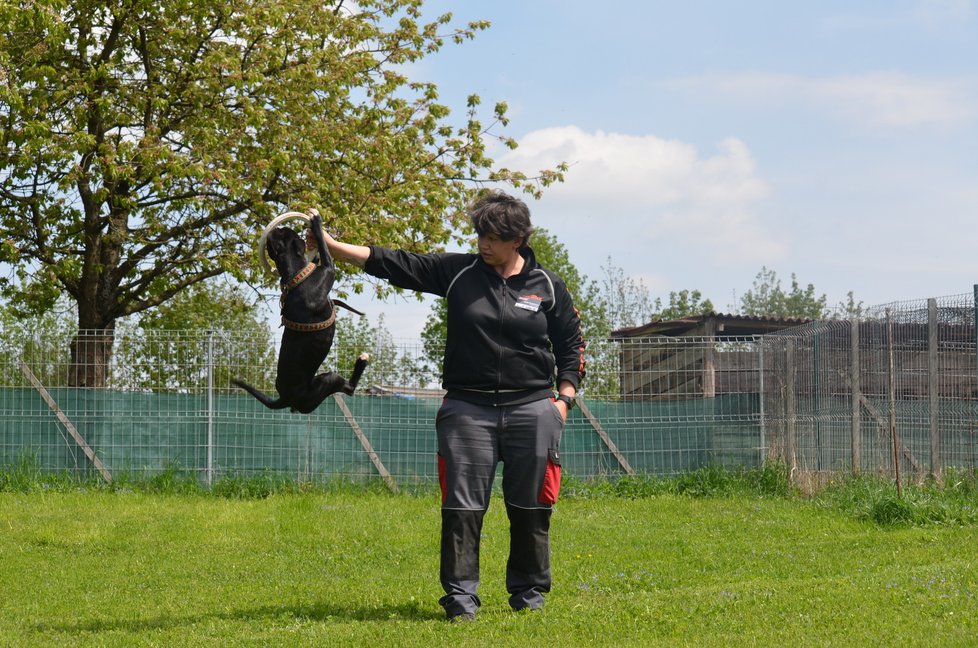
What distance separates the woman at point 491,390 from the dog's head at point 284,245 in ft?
0.93

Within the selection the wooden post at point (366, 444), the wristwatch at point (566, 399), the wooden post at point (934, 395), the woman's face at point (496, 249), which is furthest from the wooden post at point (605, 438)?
the woman's face at point (496, 249)

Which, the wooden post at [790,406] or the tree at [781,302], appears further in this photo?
the tree at [781,302]

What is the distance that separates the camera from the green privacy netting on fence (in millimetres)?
13422

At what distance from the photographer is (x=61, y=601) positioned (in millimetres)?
7285

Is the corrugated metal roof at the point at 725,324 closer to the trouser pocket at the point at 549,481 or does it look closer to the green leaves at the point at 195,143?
the green leaves at the point at 195,143

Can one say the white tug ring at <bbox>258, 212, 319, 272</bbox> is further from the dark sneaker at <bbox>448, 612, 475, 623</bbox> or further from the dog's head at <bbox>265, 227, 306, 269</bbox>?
the dark sneaker at <bbox>448, 612, 475, 623</bbox>

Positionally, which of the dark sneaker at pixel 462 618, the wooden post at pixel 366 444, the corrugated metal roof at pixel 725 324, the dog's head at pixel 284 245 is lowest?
the dark sneaker at pixel 462 618

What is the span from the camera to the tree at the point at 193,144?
14.9 metres

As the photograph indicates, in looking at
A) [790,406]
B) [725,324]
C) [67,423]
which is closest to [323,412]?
[67,423]

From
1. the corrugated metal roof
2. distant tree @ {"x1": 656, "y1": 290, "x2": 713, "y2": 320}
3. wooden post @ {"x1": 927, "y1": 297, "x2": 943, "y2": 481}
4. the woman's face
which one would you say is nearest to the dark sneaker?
the woman's face

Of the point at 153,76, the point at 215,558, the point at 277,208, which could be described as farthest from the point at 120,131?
the point at 215,558

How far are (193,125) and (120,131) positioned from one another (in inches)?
44.1

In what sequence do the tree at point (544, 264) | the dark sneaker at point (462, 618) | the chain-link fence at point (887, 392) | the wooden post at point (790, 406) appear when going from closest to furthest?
the dark sneaker at point (462, 618) → the chain-link fence at point (887, 392) → the wooden post at point (790, 406) → the tree at point (544, 264)

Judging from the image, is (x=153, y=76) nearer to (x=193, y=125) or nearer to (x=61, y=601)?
(x=193, y=125)
